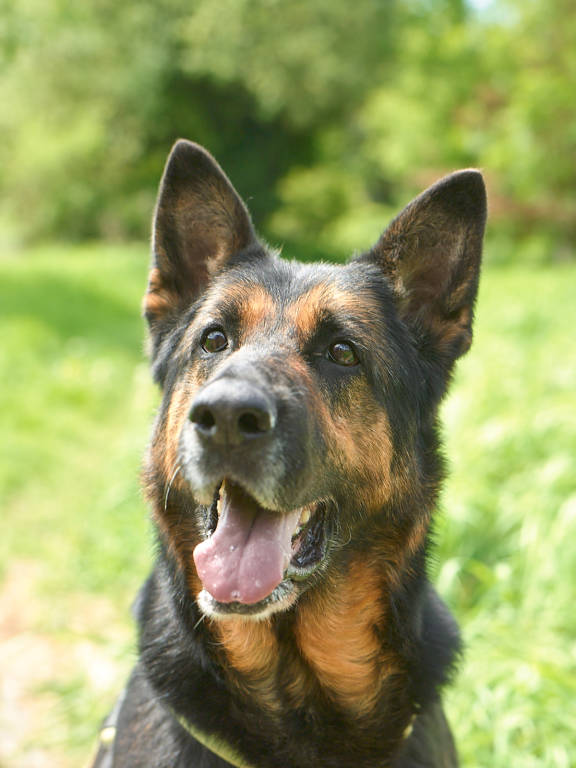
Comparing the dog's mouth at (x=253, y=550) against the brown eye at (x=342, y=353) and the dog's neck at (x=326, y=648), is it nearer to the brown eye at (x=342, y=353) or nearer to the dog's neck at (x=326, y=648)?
the dog's neck at (x=326, y=648)

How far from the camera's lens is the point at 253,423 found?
213 cm

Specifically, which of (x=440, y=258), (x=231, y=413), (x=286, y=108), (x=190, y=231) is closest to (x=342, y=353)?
(x=440, y=258)

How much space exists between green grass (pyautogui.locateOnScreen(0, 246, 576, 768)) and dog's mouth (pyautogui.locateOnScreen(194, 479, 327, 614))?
32.3 inches

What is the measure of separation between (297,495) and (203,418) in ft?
1.34

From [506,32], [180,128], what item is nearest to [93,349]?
[180,128]

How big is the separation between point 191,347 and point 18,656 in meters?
2.78

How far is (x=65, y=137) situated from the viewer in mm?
24750

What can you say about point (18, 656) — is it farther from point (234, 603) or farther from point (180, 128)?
point (180, 128)

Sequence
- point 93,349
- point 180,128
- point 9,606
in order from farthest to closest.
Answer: point 180,128, point 93,349, point 9,606

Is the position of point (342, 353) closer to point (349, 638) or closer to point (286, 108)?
point (349, 638)

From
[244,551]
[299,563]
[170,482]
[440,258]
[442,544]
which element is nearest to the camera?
[244,551]

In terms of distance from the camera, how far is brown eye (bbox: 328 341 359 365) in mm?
2688

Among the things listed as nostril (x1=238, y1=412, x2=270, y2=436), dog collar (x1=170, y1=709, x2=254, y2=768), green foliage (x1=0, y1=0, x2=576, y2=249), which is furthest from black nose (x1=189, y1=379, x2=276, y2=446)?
green foliage (x1=0, y1=0, x2=576, y2=249)

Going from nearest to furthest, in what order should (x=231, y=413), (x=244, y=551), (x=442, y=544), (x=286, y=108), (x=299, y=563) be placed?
1. (x=231, y=413)
2. (x=244, y=551)
3. (x=299, y=563)
4. (x=442, y=544)
5. (x=286, y=108)
